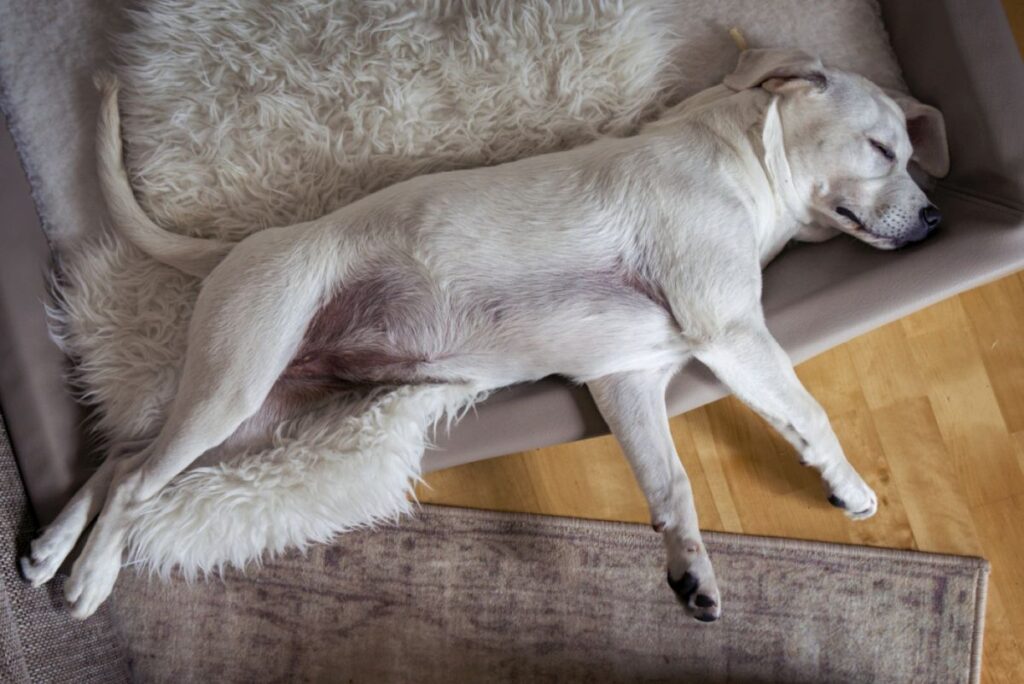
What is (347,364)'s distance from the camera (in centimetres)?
163

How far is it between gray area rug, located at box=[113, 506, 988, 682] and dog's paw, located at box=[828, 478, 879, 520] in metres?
0.22

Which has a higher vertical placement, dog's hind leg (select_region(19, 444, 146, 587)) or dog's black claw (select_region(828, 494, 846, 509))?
dog's hind leg (select_region(19, 444, 146, 587))

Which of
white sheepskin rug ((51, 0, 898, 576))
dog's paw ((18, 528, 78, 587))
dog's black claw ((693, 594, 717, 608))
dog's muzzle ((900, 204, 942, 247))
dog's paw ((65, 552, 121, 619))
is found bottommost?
dog's black claw ((693, 594, 717, 608))

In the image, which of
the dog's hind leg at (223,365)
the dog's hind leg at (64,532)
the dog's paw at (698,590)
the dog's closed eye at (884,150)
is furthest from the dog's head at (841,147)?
the dog's hind leg at (64,532)

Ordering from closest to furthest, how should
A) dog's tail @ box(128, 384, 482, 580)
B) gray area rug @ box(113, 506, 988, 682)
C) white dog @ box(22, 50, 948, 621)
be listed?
1. white dog @ box(22, 50, 948, 621)
2. dog's tail @ box(128, 384, 482, 580)
3. gray area rug @ box(113, 506, 988, 682)

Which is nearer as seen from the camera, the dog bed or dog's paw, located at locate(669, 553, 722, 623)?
dog's paw, located at locate(669, 553, 722, 623)

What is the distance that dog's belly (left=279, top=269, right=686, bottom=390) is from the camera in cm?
151

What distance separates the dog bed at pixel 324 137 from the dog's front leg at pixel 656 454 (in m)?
0.07

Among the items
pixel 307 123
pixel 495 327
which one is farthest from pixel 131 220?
pixel 495 327

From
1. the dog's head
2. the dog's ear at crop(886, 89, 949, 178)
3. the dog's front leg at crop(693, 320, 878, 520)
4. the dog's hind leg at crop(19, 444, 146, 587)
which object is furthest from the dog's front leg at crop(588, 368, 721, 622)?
the dog's hind leg at crop(19, 444, 146, 587)

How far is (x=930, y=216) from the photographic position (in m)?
1.55

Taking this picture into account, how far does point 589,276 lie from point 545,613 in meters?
0.92

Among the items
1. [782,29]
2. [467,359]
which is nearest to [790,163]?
[782,29]

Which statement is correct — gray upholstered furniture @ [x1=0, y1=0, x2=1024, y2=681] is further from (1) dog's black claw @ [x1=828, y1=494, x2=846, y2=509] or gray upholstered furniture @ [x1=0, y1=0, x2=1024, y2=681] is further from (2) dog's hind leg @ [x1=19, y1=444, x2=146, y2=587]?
(1) dog's black claw @ [x1=828, y1=494, x2=846, y2=509]
